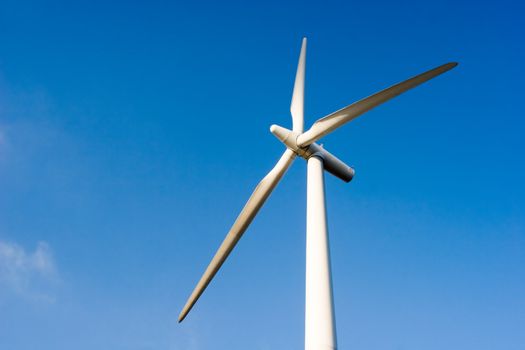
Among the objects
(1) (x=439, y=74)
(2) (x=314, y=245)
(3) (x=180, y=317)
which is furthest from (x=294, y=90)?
(3) (x=180, y=317)

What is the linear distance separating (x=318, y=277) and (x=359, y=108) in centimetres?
648

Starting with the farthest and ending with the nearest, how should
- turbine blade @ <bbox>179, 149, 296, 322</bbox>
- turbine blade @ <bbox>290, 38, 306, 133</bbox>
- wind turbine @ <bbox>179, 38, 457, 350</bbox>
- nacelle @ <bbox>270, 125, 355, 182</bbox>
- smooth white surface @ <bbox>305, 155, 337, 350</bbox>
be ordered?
turbine blade @ <bbox>290, 38, 306, 133</bbox> < nacelle @ <bbox>270, 125, 355, 182</bbox> < turbine blade @ <bbox>179, 149, 296, 322</bbox> < wind turbine @ <bbox>179, 38, 457, 350</bbox> < smooth white surface @ <bbox>305, 155, 337, 350</bbox>

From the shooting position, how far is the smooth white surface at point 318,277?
10.8 metres

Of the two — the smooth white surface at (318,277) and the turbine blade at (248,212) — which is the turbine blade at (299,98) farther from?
the smooth white surface at (318,277)

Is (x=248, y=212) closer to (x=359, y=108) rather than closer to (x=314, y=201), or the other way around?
(x=314, y=201)

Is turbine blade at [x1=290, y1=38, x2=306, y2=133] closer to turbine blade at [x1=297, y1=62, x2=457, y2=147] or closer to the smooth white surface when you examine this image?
turbine blade at [x1=297, y1=62, x2=457, y2=147]

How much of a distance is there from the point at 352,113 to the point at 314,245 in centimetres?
536

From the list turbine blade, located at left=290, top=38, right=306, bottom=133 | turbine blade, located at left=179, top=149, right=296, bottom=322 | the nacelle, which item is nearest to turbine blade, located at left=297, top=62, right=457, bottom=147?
the nacelle

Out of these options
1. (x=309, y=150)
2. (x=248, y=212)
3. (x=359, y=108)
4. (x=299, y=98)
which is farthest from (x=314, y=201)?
(x=299, y=98)

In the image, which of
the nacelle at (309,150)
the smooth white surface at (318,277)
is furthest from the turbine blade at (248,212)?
the smooth white surface at (318,277)

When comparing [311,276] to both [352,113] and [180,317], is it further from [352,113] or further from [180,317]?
[180,317]

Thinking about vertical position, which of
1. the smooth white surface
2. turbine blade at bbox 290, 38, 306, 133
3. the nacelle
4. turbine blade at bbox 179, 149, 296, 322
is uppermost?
turbine blade at bbox 290, 38, 306, 133

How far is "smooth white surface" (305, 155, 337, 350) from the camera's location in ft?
35.4

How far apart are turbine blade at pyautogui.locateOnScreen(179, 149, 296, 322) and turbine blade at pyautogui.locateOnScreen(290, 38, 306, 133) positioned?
6.16 feet
